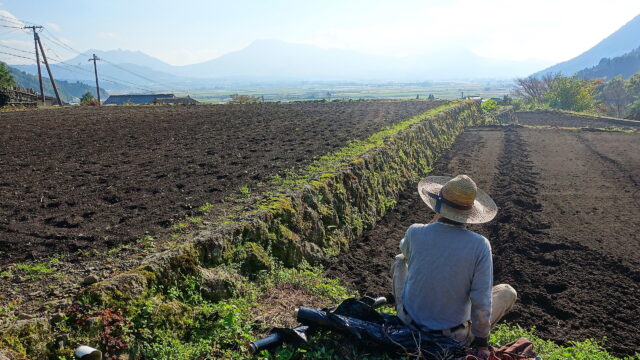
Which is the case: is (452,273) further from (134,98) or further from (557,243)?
(134,98)

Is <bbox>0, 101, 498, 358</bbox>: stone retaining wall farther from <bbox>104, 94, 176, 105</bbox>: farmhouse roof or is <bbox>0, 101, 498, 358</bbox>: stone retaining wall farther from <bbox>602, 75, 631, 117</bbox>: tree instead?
<bbox>602, 75, 631, 117</bbox>: tree

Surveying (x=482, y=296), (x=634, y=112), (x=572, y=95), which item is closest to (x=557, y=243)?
(x=482, y=296)

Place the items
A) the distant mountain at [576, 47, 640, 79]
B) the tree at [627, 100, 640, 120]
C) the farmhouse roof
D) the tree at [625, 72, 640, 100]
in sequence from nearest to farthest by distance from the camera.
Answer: the tree at [627, 100, 640, 120] → the farmhouse roof → the tree at [625, 72, 640, 100] → the distant mountain at [576, 47, 640, 79]

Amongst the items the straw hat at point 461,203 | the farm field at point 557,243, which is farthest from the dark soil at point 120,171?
the straw hat at point 461,203

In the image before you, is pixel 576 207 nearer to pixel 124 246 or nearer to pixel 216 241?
pixel 216 241

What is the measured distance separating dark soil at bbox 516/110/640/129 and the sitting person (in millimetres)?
31559

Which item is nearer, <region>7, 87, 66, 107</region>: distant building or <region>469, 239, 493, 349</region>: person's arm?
<region>469, 239, 493, 349</region>: person's arm

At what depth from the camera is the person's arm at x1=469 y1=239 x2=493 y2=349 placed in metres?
3.75

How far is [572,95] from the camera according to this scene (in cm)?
5069

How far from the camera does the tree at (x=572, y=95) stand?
5047 cm

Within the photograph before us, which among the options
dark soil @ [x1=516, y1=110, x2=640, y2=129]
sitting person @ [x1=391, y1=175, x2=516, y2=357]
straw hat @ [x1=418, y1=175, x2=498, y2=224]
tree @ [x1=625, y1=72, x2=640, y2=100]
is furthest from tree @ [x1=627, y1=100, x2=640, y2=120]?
sitting person @ [x1=391, y1=175, x2=516, y2=357]

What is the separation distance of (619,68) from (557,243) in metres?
158

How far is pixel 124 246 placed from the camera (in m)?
5.50

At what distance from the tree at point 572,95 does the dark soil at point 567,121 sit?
990cm
